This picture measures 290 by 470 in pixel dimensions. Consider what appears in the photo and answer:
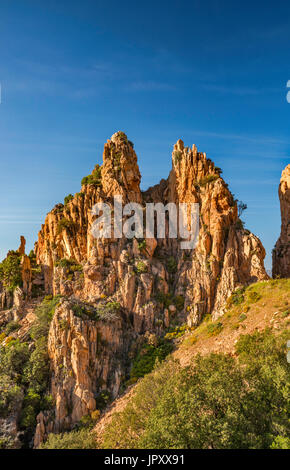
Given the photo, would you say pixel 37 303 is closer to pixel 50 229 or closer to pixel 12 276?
pixel 12 276

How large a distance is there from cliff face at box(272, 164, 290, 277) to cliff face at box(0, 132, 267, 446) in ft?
37.8

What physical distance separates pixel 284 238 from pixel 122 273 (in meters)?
33.8

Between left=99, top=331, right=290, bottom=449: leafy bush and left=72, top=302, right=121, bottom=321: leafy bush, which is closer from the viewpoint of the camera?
left=99, top=331, right=290, bottom=449: leafy bush

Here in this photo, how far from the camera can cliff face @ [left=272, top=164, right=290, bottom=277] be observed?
2373 inches

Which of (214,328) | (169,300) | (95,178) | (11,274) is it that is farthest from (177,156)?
(11,274)

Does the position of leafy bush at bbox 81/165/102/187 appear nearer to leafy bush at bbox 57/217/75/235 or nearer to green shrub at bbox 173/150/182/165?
leafy bush at bbox 57/217/75/235

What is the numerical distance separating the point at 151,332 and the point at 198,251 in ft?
53.9

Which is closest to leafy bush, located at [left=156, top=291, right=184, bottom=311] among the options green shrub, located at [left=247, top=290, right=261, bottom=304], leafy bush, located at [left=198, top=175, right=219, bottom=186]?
green shrub, located at [left=247, top=290, right=261, bottom=304]

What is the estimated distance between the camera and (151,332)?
50.0 metres

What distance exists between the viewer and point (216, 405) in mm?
25078

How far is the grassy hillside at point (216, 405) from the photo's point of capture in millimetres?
22719

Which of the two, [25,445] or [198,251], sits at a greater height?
[198,251]

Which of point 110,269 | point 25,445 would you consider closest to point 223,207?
point 110,269

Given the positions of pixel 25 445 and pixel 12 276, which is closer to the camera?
pixel 25 445
